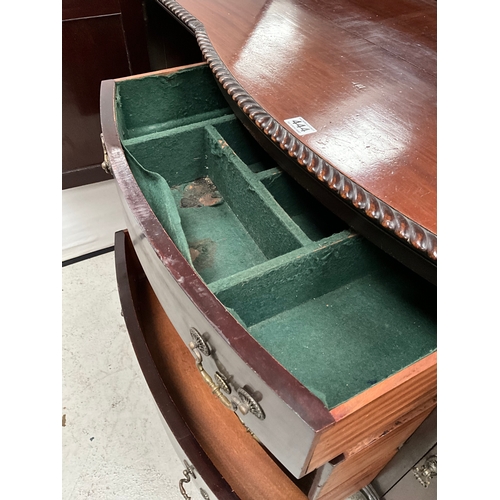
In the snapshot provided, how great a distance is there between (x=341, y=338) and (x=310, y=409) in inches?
9.9

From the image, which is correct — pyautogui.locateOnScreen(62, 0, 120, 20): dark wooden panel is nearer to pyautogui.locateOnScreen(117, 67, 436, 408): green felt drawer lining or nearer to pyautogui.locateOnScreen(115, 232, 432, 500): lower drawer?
pyautogui.locateOnScreen(117, 67, 436, 408): green felt drawer lining

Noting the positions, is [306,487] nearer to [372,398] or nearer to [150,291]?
[372,398]

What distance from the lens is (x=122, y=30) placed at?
0.94 metres

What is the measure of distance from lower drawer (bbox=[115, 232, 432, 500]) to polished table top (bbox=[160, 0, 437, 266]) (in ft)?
0.81

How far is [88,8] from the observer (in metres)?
0.87

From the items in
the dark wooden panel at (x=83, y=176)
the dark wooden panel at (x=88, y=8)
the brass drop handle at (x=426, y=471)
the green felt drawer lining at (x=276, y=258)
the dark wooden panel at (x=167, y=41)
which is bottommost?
→ the brass drop handle at (x=426, y=471)

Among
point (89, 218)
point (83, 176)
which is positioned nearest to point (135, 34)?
point (83, 176)

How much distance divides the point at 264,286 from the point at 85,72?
29.2 inches

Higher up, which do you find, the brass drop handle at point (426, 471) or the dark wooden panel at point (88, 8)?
the dark wooden panel at point (88, 8)

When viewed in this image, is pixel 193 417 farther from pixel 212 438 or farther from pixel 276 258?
pixel 276 258

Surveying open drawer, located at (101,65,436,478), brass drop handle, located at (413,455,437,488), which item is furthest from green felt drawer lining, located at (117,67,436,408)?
brass drop handle, located at (413,455,437,488)

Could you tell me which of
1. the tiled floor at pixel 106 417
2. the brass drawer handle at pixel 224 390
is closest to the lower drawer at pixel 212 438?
the brass drawer handle at pixel 224 390

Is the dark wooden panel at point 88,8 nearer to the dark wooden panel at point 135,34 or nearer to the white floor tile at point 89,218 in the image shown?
the dark wooden panel at point 135,34

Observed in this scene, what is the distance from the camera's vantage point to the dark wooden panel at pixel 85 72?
0.90 meters
